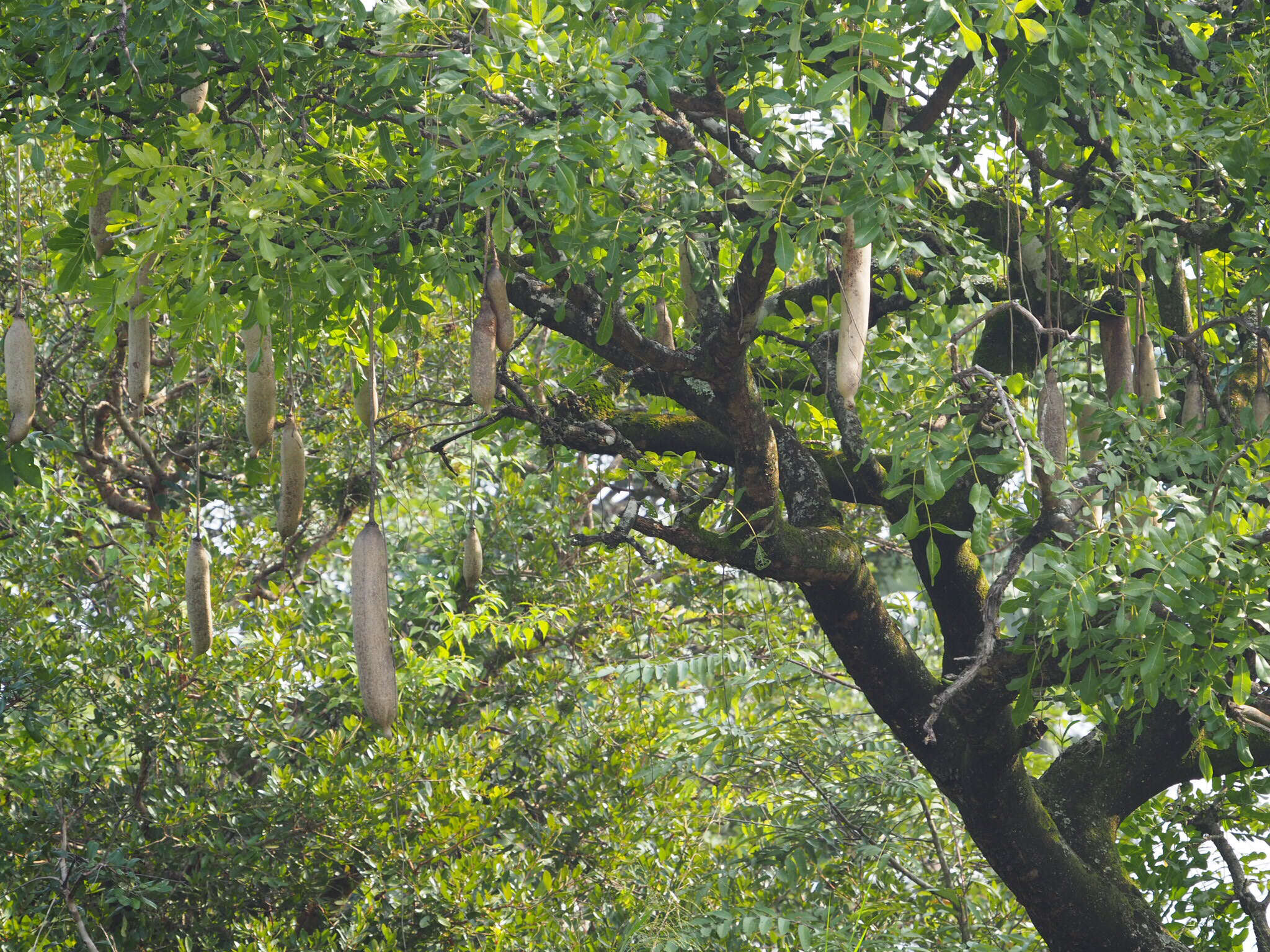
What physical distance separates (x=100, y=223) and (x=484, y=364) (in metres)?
1.04

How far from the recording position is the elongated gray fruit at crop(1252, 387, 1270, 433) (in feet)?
9.97

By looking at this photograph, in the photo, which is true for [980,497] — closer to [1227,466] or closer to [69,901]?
[1227,466]

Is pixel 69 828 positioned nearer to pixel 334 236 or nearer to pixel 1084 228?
pixel 334 236

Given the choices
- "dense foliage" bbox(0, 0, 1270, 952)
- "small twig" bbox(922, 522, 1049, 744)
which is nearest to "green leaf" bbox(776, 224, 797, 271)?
"dense foliage" bbox(0, 0, 1270, 952)

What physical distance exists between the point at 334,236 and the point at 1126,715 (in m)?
2.68

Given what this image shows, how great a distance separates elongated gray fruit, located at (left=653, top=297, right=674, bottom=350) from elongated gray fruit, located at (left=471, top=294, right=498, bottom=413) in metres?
1.33

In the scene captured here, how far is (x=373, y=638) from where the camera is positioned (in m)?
2.00

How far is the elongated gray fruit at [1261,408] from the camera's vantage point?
3.04m

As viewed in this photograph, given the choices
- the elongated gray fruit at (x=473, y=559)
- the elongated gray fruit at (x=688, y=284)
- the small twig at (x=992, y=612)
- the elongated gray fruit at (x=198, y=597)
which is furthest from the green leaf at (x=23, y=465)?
the small twig at (x=992, y=612)

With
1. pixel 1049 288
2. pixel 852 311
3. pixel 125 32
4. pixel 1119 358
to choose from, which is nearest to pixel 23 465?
pixel 125 32

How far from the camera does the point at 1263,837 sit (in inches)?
166

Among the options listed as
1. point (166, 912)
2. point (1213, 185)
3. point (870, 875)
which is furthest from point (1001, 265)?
point (166, 912)

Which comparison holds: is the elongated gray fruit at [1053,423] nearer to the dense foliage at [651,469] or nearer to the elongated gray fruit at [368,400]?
the dense foliage at [651,469]

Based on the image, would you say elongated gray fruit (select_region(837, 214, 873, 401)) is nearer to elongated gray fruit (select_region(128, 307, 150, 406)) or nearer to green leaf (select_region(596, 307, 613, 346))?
green leaf (select_region(596, 307, 613, 346))
